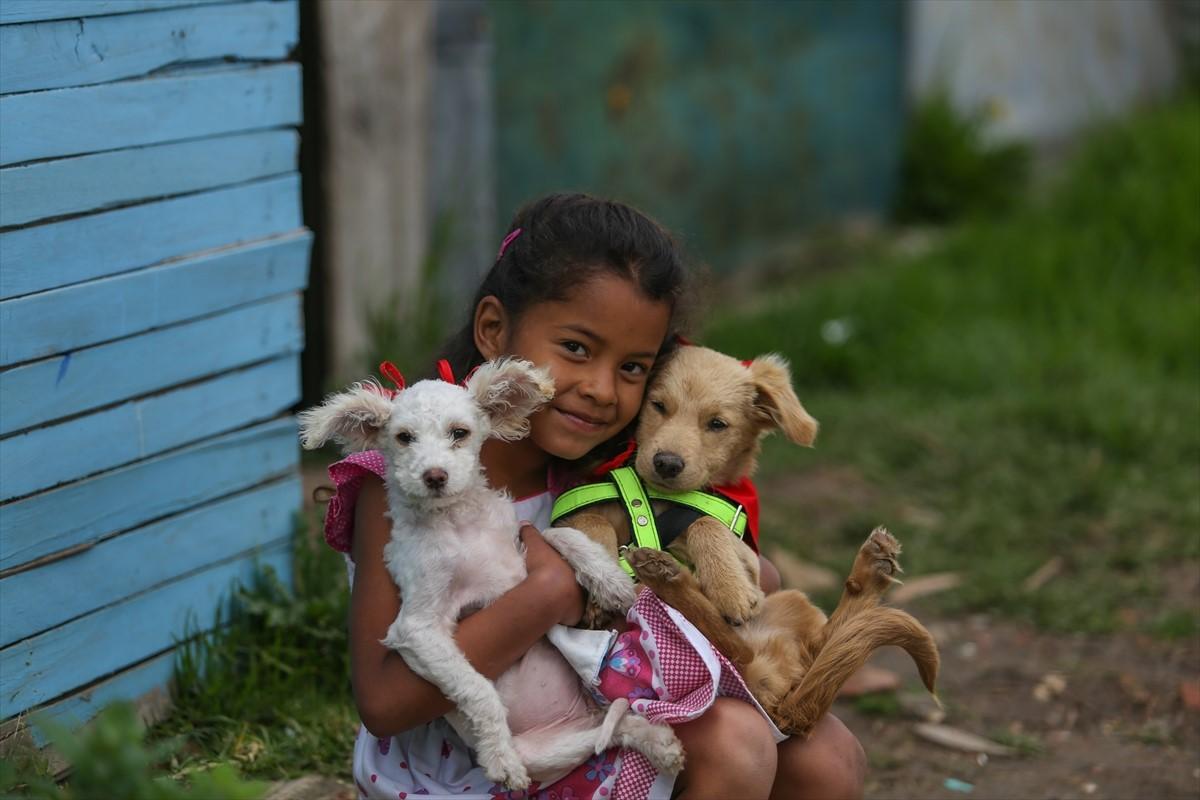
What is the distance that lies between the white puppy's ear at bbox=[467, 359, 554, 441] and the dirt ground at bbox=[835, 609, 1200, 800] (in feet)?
5.67

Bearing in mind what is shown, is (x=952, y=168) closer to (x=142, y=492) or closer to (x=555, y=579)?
(x=142, y=492)

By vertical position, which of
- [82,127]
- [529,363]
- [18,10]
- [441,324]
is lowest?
[441,324]

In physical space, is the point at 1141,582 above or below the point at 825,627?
below

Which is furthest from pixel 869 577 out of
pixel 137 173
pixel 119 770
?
pixel 137 173

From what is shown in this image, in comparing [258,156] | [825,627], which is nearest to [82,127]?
[258,156]

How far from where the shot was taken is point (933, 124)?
8992mm

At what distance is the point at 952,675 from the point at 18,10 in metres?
3.26

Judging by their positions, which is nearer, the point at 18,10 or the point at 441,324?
the point at 18,10

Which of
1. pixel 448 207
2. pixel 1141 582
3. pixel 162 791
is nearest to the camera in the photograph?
pixel 162 791

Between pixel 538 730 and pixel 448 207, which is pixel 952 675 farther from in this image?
pixel 448 207

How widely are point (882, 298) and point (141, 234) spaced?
4.82 metres

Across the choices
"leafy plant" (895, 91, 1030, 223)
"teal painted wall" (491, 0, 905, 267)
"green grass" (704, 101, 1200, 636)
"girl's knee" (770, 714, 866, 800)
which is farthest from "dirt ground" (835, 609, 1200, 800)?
"leafy plant" (895, 91, 1030, 223)

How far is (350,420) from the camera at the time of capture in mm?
2350

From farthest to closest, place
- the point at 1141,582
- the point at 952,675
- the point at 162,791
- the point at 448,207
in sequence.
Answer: the point at 448,207 → the point at 1141,582 → the point at 952,675 → the point at 162,791
